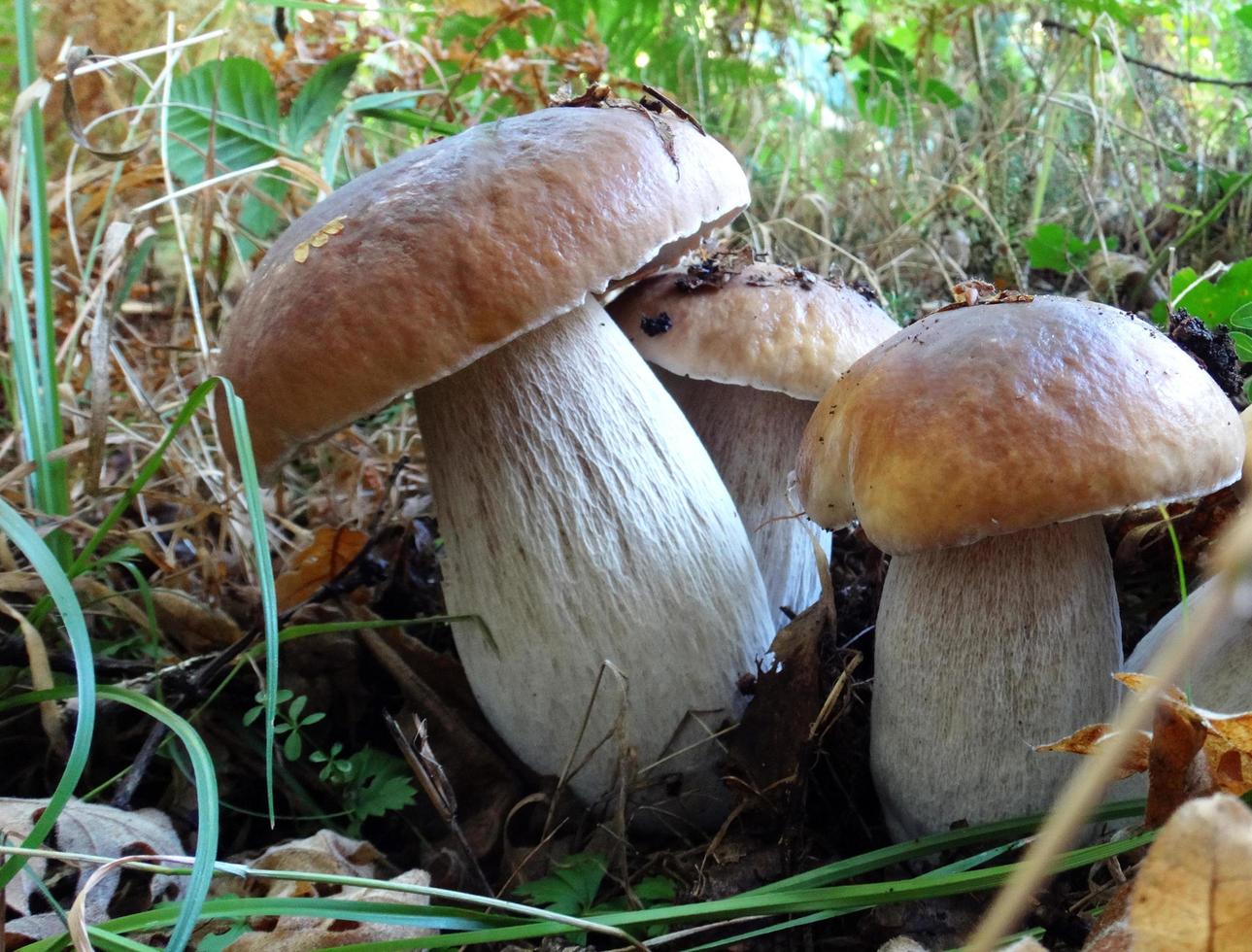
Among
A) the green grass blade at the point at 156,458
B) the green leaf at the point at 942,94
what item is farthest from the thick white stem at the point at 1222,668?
the green leaf at the point at 942,94

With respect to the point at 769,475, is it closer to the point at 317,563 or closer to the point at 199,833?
the point at 317,563

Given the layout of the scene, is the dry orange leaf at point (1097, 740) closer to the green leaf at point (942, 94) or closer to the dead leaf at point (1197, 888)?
the dead leaf at point (1197, 888)

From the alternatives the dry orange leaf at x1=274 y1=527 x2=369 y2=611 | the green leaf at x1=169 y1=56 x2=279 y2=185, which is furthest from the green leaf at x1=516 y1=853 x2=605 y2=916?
the green leaf at x1=169 y1=56 x2=279 y2=185

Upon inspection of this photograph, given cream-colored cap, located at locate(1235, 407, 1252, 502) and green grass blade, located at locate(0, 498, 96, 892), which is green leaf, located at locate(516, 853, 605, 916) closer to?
green grass blade, located at locate(0, 498, 96, 892)

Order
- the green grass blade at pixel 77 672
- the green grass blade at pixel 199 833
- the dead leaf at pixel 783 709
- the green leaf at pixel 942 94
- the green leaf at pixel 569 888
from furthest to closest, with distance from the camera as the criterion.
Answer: the green leaf at pixel 942 94, the dead leaf at pixel 783 709, the green leaf at pixel 569 888, the green grass blade at pixel 77 672, the green grass blade at pixel 199 833

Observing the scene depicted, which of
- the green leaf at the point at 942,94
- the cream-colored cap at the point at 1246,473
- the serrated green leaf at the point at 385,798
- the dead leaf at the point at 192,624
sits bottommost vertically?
the serrated green leaf at the point at 385,798

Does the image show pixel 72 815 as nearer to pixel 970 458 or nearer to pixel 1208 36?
pixel 970 458

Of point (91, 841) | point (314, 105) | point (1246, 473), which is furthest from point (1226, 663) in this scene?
point (314, 105)
